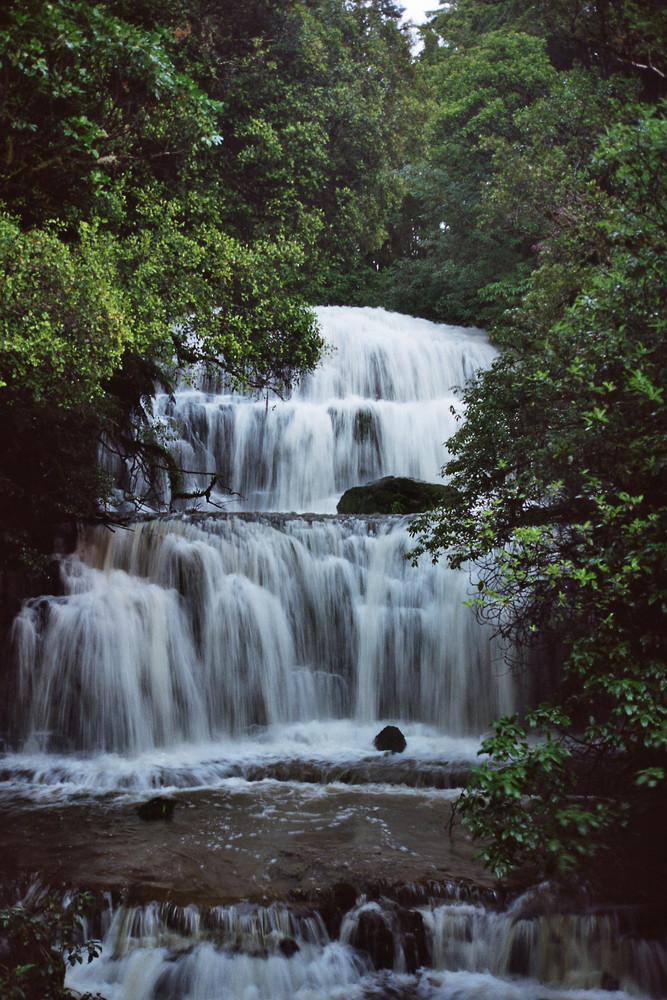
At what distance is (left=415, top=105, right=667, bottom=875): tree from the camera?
6102mm

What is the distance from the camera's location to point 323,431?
2050cm

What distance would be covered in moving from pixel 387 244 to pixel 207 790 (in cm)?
2902

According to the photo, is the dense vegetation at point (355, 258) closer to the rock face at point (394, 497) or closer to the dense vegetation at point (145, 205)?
the dense vegetation at point (145, 205)

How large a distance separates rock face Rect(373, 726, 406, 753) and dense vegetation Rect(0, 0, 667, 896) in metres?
1.64

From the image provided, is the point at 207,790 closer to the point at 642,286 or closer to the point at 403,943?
the point at 403,943

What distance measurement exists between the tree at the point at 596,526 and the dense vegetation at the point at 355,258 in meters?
0.03

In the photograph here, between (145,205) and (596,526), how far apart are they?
9052 mm

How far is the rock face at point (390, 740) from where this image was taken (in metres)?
11.7

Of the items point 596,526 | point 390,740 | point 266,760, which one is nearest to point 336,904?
point 596,526

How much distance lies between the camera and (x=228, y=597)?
514 inches

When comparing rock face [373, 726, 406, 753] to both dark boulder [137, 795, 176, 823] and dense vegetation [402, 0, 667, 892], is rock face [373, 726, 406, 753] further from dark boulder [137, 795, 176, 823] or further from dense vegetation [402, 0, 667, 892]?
dark boulder [137, 795, 176, 823]

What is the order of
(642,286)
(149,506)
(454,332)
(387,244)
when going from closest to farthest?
(642,286)
(149,506)
(454,332)
(387,244)

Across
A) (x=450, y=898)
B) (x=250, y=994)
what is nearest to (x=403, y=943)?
(x=450, y=898)

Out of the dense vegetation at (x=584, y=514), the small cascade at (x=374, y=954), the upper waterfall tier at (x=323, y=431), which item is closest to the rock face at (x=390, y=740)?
the dense vegetation at (x=584, y=514)
